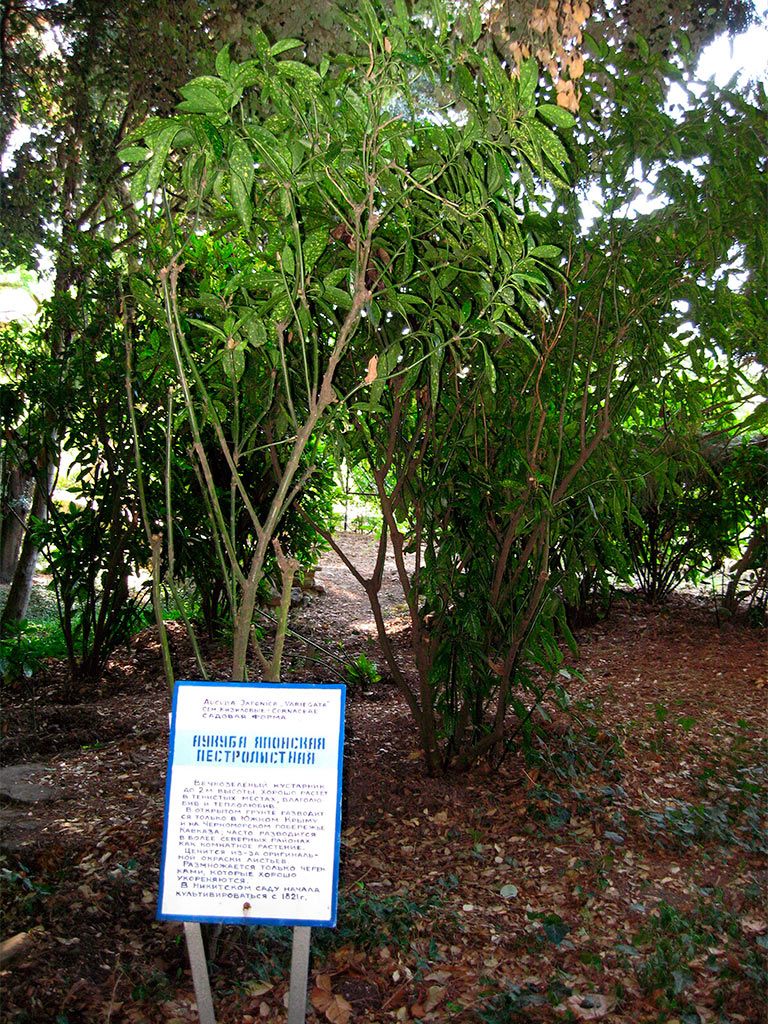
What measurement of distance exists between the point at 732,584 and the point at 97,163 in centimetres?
438

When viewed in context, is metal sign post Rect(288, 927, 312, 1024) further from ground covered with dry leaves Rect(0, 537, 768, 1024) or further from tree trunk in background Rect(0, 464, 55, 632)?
tree trunk in background Rect(0, 464, 55, 632)

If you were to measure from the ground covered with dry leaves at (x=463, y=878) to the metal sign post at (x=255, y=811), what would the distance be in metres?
0.41

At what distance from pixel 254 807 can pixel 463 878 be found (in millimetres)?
1065

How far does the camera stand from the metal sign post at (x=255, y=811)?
1503 mm

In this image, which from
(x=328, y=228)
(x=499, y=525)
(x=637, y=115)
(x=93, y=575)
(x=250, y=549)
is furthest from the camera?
(x=250, y=549)

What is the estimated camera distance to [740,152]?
2.20 metres

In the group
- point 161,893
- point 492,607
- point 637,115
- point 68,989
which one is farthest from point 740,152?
point 68,989

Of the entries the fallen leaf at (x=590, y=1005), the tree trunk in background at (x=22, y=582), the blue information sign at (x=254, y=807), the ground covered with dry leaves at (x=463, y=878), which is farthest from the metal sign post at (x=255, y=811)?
the tree trunk in background at (x=22, y=582)

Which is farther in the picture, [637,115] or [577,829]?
[577,829]

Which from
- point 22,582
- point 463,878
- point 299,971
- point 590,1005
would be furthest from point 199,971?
point 22,582

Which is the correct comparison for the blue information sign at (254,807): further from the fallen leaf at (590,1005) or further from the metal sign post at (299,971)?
the fallen leaf at (590,1005)

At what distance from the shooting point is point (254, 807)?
151 centimetres

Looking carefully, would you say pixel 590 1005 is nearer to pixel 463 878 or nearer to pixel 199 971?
pixel 463 878

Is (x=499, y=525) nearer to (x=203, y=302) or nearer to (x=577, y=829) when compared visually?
(x=577, y=829)
